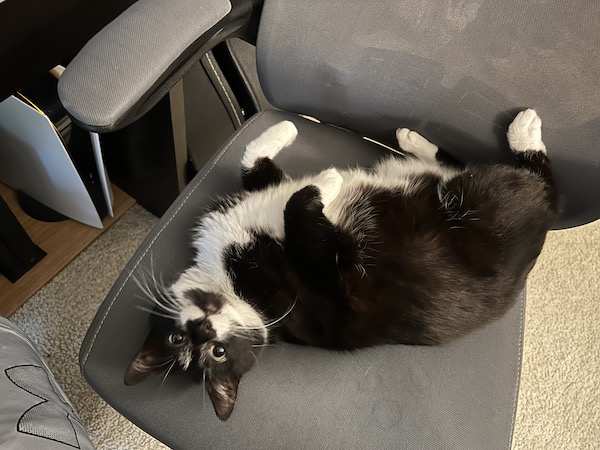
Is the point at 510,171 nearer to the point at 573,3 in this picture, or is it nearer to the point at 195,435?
the point at 573,3

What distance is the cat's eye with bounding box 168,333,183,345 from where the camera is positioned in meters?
0.88

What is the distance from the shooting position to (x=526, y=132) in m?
0.82

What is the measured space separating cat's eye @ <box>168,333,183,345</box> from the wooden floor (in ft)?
2.32

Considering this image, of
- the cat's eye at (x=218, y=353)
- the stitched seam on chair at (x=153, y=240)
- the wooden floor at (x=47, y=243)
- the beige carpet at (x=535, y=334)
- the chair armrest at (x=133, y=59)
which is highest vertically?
the chair armrest at (x=133, y=59)

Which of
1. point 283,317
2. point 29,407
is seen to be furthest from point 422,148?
point 29,407

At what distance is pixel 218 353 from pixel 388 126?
0.51m

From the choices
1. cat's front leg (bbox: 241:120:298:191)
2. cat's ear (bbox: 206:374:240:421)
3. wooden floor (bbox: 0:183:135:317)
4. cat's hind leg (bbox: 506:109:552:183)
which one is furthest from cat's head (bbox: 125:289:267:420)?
wooden floor (bbox: 0:183:135:317)

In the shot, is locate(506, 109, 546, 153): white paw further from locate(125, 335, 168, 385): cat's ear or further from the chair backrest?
locate(125, 335, 168, 385): cat's ear

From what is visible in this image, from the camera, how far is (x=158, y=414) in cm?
82

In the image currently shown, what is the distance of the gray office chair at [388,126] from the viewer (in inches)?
30.3

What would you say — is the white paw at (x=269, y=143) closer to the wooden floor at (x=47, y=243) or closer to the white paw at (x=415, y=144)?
the white paw at (x=415, y=144)

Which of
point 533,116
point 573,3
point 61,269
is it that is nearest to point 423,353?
point 533,116

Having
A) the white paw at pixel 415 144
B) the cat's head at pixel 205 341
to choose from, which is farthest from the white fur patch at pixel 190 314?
the white paw at pixel 415 144

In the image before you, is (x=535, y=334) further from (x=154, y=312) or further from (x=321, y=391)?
(x=154, y=312)
